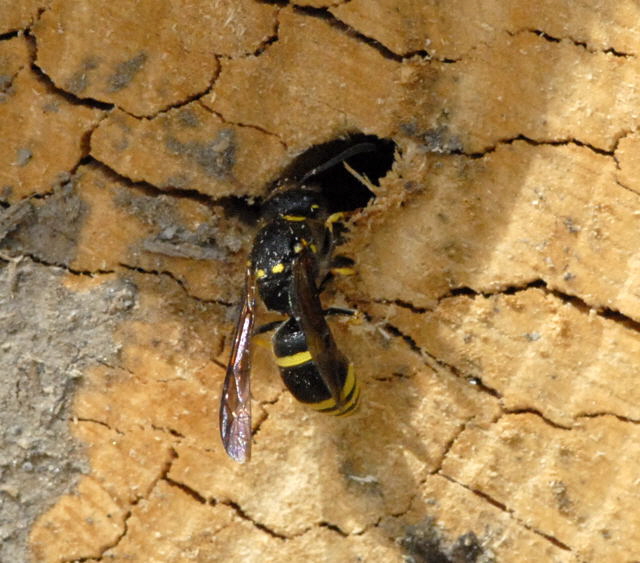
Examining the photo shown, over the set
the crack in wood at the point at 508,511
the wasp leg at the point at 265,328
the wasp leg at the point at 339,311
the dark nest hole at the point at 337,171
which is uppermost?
the dark nest hole at the point at 337,171

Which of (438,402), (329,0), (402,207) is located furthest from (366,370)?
(329,0)

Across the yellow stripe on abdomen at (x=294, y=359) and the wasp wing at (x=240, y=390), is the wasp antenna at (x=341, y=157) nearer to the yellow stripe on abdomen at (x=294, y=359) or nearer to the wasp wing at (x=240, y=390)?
the wasp wing at (x=240, y=390)

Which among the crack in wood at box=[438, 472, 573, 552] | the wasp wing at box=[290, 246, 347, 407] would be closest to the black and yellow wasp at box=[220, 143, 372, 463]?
the wasp wing at box=[290, 246, 347, 407]

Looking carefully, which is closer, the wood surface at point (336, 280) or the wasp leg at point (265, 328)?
the wood surface at point (336, 280)

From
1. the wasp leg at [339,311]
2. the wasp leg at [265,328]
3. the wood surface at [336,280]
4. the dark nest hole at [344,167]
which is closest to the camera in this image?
the wood surface at [336,280]

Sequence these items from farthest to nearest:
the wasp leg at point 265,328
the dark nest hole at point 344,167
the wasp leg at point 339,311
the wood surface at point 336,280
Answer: the wasp leg at point 265,328 < the dark nest hole at point 344,167 < the wasp leg at point 339,311 < the wood surface at point 336,280

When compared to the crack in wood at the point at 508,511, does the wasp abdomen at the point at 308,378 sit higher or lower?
higher

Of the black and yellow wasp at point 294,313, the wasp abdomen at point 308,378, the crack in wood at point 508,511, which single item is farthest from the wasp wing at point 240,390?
the crack in wood at point 508,511

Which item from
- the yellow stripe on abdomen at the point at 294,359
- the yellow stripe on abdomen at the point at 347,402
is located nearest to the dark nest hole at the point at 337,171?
the yellow stripe on abdomen at the point at 294,359
